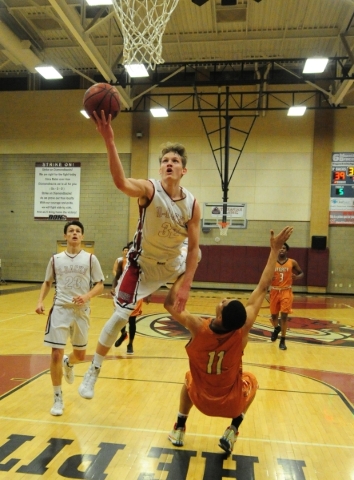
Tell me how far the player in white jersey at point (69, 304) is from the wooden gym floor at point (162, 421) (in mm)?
461

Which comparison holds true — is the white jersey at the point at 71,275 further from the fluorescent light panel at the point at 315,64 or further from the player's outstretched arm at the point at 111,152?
the fluorescent light panel at the point at 315,64

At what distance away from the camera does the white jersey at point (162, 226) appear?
11.0ft

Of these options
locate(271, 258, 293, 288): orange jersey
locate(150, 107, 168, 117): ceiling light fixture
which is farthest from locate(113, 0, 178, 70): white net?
locate(271, 258, 293, 288): orange jersey

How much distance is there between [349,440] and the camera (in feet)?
12.6

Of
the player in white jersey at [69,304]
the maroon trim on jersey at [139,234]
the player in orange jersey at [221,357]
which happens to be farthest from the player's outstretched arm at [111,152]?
the player in white jersey at [69,304]

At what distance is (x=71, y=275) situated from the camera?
4516 mm

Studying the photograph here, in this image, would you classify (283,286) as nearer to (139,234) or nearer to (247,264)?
(139,234)

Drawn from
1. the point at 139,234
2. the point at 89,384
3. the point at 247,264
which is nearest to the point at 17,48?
the point at 247,264

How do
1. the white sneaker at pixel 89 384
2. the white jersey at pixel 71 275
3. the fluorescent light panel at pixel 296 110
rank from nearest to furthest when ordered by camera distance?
the white sneaker at pixel 89 384 < the white jersey at pixel 71 275 < the fluorescent light panel at pixel 296 110

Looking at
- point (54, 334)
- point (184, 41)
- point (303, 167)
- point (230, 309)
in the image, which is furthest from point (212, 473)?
point (303, 167)

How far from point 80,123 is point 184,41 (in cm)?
626

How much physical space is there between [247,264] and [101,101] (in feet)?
50.5

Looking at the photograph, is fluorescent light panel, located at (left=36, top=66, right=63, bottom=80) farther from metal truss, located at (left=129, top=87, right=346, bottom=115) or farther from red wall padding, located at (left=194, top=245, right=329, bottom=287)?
red wall padding, located at (left=194, top=245, right=329, bottom=287)

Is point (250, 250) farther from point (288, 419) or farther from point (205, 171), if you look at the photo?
point (288, 419)
